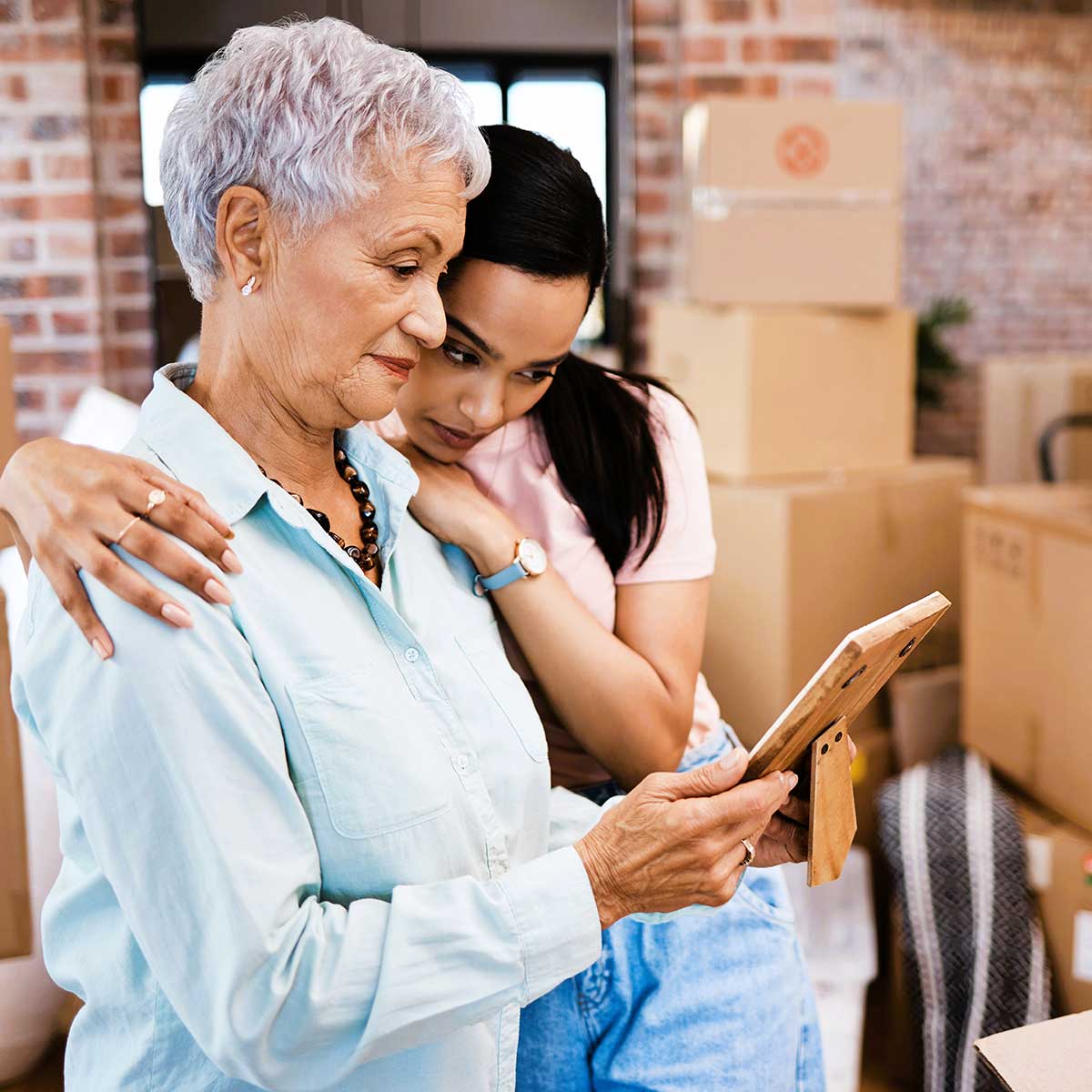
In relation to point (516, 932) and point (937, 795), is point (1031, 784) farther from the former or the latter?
point (516, 932)

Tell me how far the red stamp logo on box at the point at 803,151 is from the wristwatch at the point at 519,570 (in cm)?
143

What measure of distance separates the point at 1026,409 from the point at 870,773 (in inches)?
46.8

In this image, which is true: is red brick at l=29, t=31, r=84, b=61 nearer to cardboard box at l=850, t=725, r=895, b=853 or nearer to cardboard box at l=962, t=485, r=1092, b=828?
cardboard box at l=962, t=485, r=1092, b=828

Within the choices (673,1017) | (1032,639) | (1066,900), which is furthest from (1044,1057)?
(1032,639)

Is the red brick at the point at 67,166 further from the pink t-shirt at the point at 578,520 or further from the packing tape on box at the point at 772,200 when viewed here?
the pink t-shirt at the point at 578,520

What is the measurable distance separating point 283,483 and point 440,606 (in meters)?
0.19

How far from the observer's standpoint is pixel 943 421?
497cm

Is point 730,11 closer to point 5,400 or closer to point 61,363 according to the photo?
point 61,363

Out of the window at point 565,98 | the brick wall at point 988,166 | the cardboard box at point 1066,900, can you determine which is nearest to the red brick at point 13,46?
the window at point 565,98

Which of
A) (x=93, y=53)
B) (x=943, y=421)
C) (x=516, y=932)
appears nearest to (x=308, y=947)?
(x=516, y=932)

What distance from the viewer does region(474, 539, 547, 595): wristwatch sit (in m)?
1.19

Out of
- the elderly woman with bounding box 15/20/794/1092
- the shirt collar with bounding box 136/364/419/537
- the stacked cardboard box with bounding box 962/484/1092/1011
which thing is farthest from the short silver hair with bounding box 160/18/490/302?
the stacked cardboard box with bounding box 962/484/1092/1011

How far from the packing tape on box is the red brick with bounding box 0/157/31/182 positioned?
4.73ft

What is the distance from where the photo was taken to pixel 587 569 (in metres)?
1.33
